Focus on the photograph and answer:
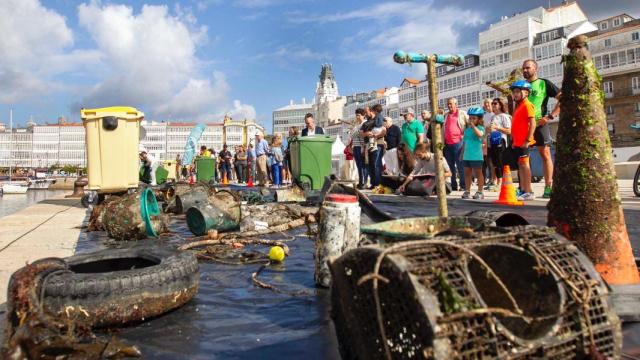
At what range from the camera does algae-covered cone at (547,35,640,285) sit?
3.10m

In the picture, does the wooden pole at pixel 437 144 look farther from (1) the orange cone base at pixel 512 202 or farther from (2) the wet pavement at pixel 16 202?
(2) the wet pavement at pixel 16 202

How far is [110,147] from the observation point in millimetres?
7914

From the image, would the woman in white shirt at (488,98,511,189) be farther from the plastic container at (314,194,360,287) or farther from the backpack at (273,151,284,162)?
the backpack at (273,151,284,162)

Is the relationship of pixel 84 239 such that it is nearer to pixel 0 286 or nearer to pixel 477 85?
pixel 0 286

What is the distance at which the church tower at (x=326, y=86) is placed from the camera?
575ft

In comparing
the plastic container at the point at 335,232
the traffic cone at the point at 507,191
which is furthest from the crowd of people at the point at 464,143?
the plastic container at the point at 335,232

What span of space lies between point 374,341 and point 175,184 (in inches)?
320

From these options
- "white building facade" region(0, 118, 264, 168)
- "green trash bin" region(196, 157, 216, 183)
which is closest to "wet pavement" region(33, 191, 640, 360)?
"green trash bin" region(196, 157, 216, 183)

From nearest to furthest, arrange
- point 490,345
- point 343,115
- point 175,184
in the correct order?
1. point 490,345
2. point 175,184
3. point 343,115

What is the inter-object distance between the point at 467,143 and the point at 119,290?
803cm

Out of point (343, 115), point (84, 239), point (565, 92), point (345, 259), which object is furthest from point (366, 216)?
point (343, 115)

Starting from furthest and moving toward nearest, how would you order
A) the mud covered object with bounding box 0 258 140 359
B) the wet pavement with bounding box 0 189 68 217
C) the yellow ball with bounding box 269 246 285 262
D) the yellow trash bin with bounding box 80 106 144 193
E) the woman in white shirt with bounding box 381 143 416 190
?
the wet pavement with bounding box 0 189 68 217 → the woman in white shirt with bounding box 381 143 416 190 → the yellow trash bin with bounding box 80 106 144 193 → the yellow ball with bounding box 269 246 285 262 → the mud covered object with bounding box 0 258 140 359

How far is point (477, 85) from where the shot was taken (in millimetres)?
79500

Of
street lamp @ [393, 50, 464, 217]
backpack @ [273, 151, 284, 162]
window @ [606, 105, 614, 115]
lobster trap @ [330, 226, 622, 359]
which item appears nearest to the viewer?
lobster trap @ [330, 226, 622, 359]
